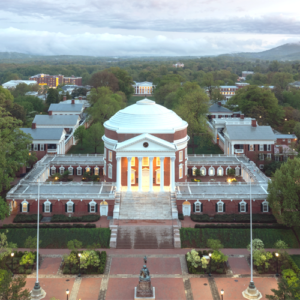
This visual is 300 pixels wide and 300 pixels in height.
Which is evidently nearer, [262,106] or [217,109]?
[262,106]

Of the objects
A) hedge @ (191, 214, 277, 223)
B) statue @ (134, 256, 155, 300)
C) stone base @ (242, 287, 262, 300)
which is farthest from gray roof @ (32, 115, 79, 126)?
stone base @ (242, 287, 262, 300)

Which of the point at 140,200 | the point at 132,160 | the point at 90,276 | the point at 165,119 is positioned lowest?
the point at 90,276

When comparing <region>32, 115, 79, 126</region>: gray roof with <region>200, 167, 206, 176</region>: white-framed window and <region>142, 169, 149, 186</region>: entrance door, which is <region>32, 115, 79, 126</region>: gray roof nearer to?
<region>200, 167, 206, 176</region>: white-framed window

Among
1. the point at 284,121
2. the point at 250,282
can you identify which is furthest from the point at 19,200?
the point at 284,121

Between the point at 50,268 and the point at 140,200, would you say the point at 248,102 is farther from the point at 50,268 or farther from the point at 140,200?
the point at 50,268

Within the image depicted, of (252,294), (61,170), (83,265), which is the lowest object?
(252,294)

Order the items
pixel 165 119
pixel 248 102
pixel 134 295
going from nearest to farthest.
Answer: pixel 134 295 → pixel 165 119 → pixel 248 102

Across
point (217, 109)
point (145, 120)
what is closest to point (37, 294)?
point (145, 120)

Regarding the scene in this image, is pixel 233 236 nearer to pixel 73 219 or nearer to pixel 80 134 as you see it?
pixel 73 219
